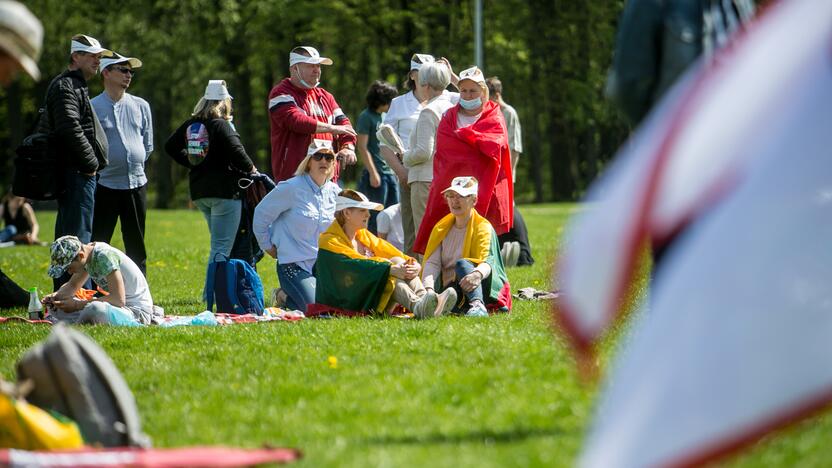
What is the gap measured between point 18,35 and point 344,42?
3325 centimetres

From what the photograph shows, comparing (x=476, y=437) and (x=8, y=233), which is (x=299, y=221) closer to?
(x=476, y=437)

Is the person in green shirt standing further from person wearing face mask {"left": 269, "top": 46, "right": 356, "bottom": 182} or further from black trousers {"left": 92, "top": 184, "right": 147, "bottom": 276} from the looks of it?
black trousers {"left": 92, "top": 184, "right": 147, "bottom": 276}

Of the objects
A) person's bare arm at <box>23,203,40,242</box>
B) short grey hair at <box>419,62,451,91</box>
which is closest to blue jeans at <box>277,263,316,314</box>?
short grey hair at <box>419,62,451,91</box>

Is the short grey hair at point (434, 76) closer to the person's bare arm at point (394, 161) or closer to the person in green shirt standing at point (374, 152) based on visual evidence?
the person's bare arm at point (394, 161)

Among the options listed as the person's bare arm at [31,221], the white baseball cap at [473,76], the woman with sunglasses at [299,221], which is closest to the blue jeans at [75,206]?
the woman with sunglasses at [299,221]

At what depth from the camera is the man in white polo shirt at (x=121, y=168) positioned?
10.9m

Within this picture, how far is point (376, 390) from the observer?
6.13m

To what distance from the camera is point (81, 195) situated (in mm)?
10305

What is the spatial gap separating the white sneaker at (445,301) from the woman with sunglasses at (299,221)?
1.29 m

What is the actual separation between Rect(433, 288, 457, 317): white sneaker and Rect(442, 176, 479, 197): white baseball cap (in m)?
0.85

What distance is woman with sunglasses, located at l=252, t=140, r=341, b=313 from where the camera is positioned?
10.3 m

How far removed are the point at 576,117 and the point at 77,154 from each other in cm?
2983

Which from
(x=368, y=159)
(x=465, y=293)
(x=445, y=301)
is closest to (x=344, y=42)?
(x=368, y=159)

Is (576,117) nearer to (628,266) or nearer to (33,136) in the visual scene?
(33,136)
